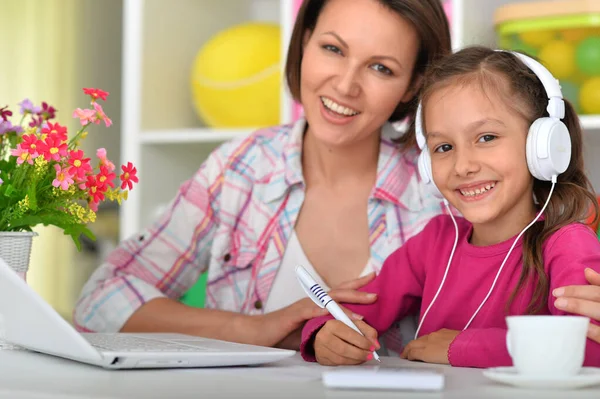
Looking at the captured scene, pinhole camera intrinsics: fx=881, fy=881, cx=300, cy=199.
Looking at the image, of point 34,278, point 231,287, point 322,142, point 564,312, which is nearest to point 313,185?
point 322,142

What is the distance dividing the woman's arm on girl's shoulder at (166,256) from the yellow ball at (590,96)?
2.47 ft

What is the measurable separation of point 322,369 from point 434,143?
1.42ft

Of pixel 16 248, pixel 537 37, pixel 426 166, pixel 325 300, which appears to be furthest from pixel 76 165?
pixel 537 37

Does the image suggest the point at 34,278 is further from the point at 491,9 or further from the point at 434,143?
the point at 434,143

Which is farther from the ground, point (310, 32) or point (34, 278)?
point (310, 32)

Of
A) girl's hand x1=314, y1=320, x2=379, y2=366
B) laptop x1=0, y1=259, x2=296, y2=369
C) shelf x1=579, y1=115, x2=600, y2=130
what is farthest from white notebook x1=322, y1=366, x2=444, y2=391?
shelf x1=579, y1=115, x2=600, y2=130

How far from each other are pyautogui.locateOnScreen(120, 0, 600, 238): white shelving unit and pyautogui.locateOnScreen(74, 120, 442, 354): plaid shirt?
1.53 feet

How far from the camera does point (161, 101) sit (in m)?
2.42

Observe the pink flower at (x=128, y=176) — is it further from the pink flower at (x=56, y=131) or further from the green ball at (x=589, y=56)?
the green ball at (x=589, y=56)

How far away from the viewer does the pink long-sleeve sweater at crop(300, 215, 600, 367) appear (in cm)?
111

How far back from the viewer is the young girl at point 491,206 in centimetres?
116

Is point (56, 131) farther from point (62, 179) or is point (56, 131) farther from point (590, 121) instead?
point (590, 121)

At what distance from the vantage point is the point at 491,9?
207 centimetres

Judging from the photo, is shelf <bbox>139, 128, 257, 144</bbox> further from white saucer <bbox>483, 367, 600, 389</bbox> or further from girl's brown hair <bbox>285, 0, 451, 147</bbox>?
white saucer <bbox>483, 367, 600, 389</bbox>
